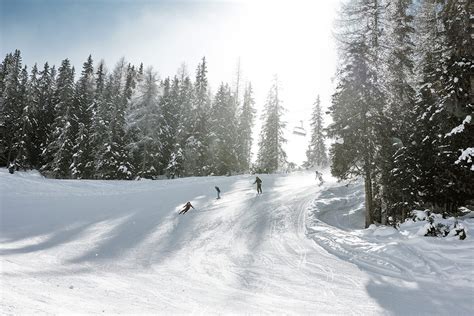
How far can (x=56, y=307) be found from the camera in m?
6.77

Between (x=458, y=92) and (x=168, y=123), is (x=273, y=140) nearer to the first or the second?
(x=168, y=123)

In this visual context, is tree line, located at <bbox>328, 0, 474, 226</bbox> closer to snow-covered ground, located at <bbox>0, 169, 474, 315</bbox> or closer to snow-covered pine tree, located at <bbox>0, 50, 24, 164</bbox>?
snow-covered ground, located at <bbox>0, 169, 474, 315</bbox>

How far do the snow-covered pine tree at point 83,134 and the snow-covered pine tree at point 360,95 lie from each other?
3140 cm

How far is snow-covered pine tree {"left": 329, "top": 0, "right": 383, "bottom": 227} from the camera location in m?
19.6

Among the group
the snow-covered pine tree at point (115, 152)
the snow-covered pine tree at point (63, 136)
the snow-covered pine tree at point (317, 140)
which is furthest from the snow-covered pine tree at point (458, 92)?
the snow-covered pine tree at point (317, 140)

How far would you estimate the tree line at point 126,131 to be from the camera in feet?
132

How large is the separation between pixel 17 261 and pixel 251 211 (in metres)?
13.8

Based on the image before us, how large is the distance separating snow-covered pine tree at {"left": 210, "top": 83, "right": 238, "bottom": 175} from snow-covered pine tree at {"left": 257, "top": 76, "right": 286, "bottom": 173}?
490 centimetres

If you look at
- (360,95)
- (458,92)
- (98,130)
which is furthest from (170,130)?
(458,92)

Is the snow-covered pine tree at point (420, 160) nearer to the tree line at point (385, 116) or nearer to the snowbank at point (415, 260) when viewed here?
the tree line at point (385, 116)

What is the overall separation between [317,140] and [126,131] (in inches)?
1366

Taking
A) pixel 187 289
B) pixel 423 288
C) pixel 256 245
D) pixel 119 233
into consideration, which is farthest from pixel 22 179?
pixel 423 288

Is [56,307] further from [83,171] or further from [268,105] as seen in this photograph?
[268,105]

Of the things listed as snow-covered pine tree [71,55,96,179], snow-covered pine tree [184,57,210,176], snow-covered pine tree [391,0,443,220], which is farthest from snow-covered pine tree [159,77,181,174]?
snow-covered pine tree [391,0,443,220]
